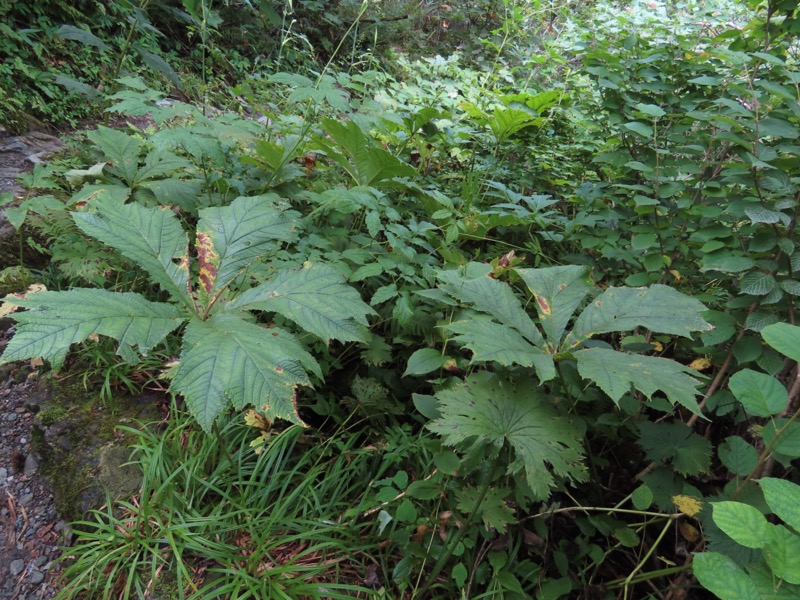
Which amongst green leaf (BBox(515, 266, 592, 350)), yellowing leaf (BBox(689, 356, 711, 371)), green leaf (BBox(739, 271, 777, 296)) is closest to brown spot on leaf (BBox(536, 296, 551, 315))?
green leaf (BBox(515, 266, 592, 350))

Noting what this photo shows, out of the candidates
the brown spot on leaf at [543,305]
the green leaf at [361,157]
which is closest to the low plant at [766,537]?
the brown spot on leaf at [543,305]

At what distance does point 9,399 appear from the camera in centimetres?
194

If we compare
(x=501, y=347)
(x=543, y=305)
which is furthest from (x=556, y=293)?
(x=501, y=347)

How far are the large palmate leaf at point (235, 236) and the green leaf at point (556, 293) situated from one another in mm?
805

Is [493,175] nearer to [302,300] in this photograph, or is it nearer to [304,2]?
[302,300]

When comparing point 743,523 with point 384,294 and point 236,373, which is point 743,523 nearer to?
point 236,373

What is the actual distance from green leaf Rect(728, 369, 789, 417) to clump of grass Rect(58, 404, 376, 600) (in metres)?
1.15

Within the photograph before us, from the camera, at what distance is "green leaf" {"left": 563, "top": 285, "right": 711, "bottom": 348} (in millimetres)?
1118

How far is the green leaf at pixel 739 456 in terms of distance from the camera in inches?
45.3

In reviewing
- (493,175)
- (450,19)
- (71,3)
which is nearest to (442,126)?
(493,175)

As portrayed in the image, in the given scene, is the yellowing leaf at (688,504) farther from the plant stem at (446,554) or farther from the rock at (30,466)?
the rock at (30,466)

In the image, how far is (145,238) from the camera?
1322mm

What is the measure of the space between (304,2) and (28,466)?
6570mm

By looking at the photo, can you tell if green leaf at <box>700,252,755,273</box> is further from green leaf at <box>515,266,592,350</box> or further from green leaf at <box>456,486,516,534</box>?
green leaf at <box>456,486,516,534</box>
